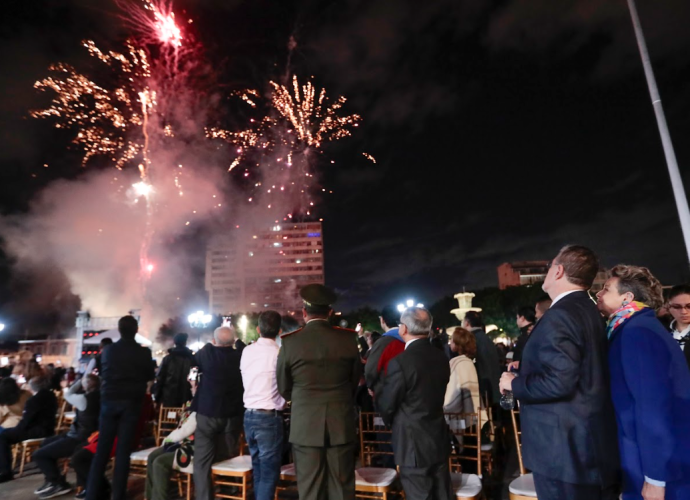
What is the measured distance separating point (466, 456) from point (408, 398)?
1.79 m

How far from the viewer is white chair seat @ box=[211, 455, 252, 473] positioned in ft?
14.0

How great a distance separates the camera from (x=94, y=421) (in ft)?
17.9

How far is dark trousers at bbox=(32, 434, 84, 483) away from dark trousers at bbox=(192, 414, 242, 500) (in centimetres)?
198

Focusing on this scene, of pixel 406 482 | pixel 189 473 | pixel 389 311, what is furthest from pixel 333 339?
pixel 189 473

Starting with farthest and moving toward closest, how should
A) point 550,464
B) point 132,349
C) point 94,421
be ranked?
point 94,421 < point 132,349 < point 550,464

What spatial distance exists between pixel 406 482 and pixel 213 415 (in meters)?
2.15

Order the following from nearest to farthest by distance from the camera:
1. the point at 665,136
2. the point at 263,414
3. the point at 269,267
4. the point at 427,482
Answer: the point at 427,482 < the point at 263,414 < the point at 665,136 < the point at 269,267

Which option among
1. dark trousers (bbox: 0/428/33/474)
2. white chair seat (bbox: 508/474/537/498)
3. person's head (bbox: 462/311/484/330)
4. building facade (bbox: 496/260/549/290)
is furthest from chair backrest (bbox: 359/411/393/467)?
building facade (bbox: 496/260/549/290)

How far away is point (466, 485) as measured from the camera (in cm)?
364

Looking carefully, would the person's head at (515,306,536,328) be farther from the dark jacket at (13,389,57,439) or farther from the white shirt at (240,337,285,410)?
the dark jacket at (13,389,57,439)

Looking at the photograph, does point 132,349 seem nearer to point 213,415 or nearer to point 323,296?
point 213,415

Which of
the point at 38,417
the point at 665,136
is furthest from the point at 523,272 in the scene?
the point at 38,417

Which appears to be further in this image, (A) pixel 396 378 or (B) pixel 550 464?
(A) pixel 396 378

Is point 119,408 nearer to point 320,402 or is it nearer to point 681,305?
point 320,402
